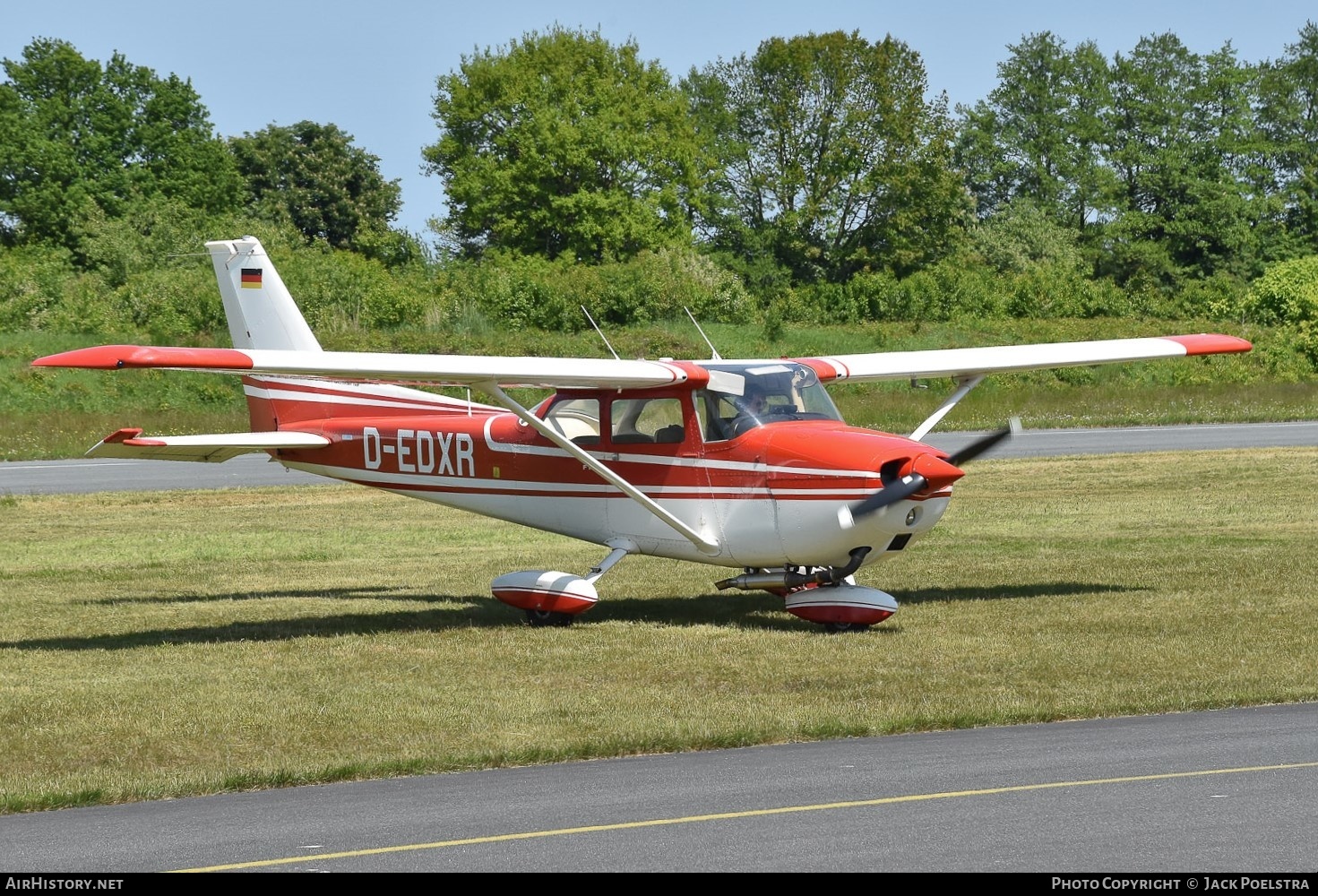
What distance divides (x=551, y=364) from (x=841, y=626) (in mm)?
3363

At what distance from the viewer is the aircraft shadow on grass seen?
45.4 ft

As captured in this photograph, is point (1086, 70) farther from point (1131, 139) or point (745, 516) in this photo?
point (745, 516)

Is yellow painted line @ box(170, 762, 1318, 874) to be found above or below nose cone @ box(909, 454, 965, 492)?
below

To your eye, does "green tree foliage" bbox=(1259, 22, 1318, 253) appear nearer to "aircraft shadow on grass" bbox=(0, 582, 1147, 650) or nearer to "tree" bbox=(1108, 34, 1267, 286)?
"tree" bbox=(1108, 34, 1267, 286)

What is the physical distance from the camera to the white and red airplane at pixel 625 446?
13.0 metres

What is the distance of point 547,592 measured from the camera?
1418 centimetres

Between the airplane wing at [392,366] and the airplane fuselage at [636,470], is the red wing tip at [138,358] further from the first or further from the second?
the airplane fuselage at [636,470]

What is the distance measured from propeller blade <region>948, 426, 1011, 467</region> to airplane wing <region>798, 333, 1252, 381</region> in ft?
5.38

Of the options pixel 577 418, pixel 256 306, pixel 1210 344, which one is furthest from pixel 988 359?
pixel 256 306

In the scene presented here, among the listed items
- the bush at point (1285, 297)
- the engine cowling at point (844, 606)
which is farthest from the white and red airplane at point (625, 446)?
the bush at point (1285, 297)

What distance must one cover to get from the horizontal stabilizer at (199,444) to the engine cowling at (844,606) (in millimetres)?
5374

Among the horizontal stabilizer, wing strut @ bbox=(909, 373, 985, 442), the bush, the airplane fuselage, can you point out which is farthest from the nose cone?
the bush

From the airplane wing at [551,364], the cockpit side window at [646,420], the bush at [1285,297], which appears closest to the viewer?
the airplane wing at [551,364]
